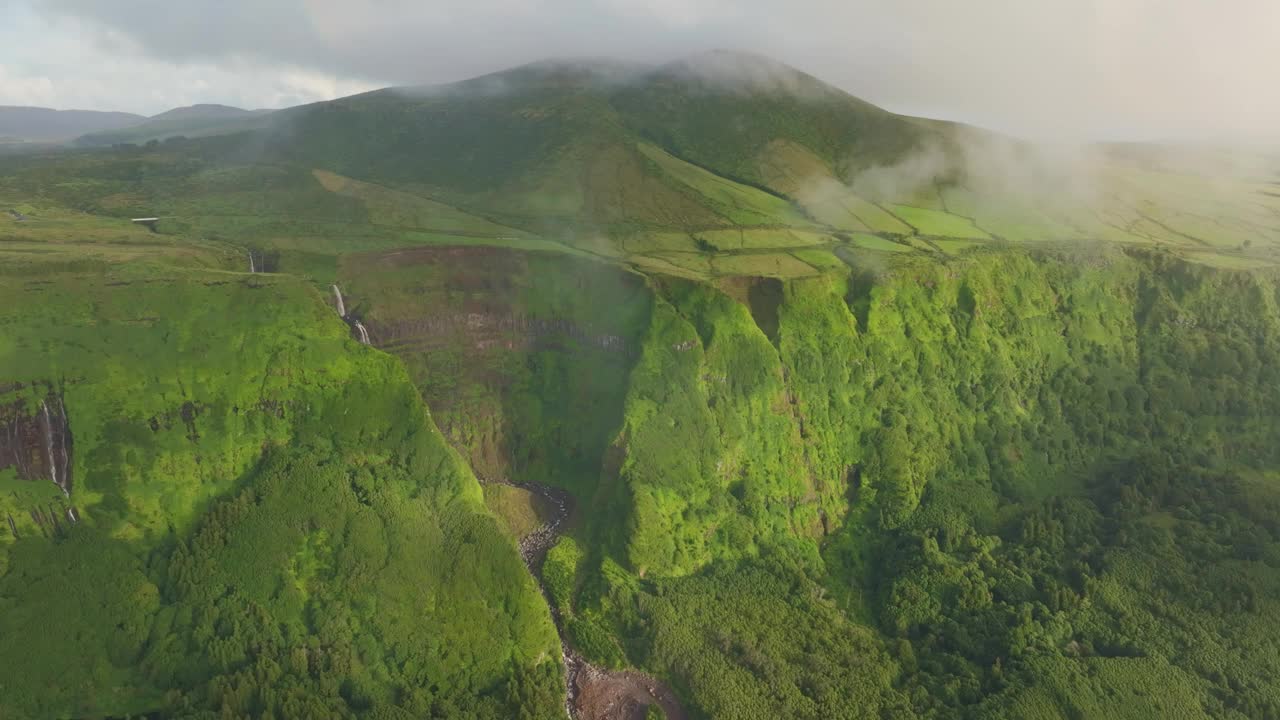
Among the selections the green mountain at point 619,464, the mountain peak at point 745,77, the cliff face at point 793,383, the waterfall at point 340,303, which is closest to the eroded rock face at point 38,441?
the green mountain at point 619,464

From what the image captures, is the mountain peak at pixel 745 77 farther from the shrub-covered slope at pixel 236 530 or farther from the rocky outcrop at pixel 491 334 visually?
the shrub-covered slope at pixel 236 530

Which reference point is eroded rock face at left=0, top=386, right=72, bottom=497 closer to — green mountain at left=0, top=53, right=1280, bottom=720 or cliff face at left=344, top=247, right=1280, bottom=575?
green mountain at left=0, top=53, right=1280, bottom=720

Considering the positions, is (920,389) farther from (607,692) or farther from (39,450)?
(39,450)

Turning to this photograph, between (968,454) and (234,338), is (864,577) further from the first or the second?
(234,338)

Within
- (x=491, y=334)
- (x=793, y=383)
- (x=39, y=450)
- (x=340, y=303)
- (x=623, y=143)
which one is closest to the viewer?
(x=39, y=450)

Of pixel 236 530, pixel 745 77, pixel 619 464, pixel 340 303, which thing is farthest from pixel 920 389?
pixel 745 77

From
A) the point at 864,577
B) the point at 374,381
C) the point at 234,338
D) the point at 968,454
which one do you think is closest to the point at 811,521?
the point at 864,577
